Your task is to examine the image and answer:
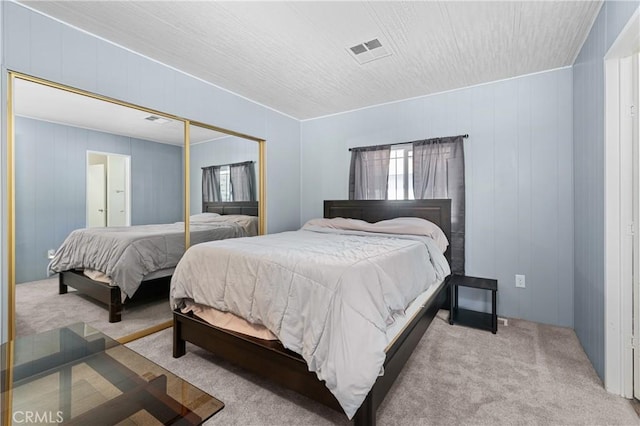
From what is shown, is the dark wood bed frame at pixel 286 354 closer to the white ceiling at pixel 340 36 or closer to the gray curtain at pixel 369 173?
the gray curtain at pixel 369 173

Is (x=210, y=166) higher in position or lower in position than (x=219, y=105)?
lower

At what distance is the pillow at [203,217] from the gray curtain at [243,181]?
0.35 meters

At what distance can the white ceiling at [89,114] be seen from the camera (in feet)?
6.38

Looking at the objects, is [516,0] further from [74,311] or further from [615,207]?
[74,311]

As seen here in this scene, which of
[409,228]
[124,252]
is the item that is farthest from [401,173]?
[124,252]

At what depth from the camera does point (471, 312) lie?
2.98 m

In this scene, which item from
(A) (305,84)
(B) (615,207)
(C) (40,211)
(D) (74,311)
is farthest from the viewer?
(A) (305,84)

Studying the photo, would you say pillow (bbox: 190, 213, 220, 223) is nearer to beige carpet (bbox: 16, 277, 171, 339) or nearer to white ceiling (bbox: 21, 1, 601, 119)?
beige carpet (bbox: 16, 277, 171, 339)

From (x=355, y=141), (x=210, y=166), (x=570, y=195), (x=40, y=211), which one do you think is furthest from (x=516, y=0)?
(x=40, y=211)

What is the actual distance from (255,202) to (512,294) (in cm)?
304

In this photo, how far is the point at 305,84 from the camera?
122 inches

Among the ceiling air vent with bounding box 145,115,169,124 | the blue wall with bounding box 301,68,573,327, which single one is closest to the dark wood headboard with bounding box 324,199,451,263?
the blue wall with bounding box 301,68,573,327

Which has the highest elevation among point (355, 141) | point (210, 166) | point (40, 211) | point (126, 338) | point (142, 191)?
point (355, 141)

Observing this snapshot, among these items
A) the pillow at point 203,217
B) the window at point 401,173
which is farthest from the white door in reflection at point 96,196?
the window at point 401,173
